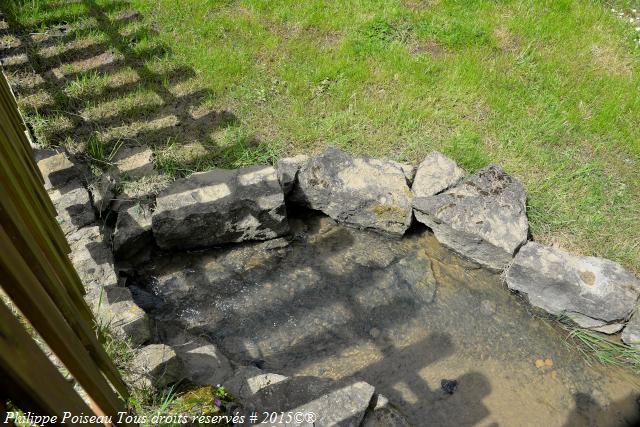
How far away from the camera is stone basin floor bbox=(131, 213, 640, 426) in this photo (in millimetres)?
3236

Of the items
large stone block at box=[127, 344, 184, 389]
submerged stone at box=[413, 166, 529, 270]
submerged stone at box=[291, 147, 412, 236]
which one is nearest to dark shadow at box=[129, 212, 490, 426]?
submerged stone at box=[291, 147, 412, 236]

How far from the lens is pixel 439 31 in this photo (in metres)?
5.55

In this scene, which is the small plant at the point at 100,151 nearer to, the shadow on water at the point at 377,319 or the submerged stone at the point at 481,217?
the shadow on water at the point at 377,319

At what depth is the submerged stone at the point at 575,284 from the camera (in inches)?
138

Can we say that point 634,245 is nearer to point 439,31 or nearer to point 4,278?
point 439,31

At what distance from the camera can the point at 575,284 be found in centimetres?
355

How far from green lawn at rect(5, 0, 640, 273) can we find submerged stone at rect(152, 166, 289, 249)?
Answer: 0.44 metres

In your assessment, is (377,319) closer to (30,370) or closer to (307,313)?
(307,313)

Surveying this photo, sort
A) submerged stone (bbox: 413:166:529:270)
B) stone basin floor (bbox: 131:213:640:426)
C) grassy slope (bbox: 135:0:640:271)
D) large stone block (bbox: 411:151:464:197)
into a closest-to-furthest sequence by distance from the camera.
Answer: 1. stone basin floor (bbox: 131:213:640:426)
2. submerged stone (bbox: 413:166:529:270)
3. large stone block (bbox: 411:151:464:197)
4. grassy slope (bbox: 135:0:640:271)

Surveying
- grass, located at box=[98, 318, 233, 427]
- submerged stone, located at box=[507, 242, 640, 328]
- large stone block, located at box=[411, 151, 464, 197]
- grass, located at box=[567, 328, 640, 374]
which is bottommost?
grass, located at box=[567, 328, 640, 374]

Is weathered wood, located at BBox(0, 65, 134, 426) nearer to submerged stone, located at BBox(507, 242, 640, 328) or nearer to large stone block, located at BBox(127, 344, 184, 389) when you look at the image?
large stone block, located at BBox(127, 344, 184, 389)

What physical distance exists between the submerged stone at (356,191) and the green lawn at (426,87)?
1.38 ft

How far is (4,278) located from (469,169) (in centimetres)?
389

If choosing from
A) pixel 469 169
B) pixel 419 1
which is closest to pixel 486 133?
pixel 469 169
